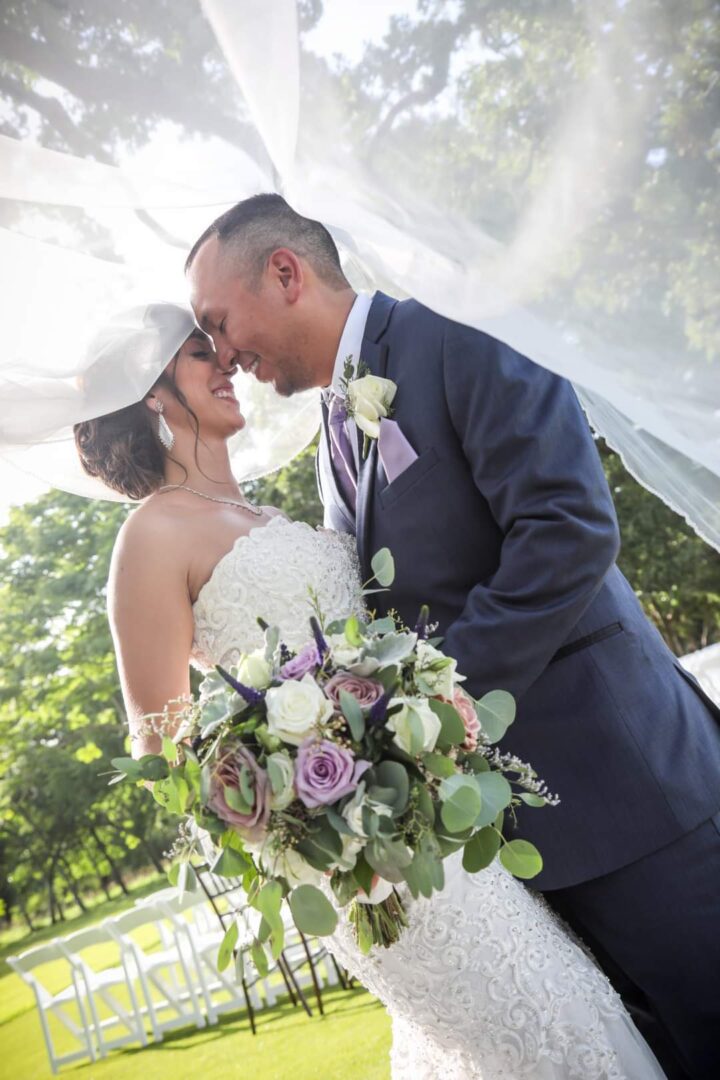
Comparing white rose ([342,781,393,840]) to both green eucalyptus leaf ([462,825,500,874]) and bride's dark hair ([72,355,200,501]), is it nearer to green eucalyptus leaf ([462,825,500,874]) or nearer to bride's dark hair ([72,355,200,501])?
green eucalyptus leaf ([462,825,500,874])

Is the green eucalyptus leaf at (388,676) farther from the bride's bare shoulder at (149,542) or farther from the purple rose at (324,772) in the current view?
the bride's bare shoulder at (149,542)

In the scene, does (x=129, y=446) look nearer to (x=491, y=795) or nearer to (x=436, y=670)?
(x=436, y=670)

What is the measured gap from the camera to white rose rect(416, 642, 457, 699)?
2.00 metres

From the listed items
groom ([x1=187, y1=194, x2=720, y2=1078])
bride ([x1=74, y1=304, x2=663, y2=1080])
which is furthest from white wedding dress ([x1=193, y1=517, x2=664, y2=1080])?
groom ([x1=187, y1=194, x2=720, y2=1078])

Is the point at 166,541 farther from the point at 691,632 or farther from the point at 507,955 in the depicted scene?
the point at 691,632

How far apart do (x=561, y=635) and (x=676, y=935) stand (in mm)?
818

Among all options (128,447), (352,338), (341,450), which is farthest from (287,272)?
(128,447)

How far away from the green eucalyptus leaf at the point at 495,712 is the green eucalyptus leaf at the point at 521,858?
228 mm

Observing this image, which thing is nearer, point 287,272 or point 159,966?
point 287,272

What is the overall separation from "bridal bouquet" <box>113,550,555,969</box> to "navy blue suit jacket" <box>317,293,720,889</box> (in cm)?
46

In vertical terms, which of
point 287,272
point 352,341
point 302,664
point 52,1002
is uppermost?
point 287,272

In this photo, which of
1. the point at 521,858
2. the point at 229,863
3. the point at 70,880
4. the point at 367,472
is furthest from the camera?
the point at 70,880

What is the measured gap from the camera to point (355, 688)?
1942mm

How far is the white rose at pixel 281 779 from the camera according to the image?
183 centimetres
